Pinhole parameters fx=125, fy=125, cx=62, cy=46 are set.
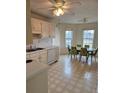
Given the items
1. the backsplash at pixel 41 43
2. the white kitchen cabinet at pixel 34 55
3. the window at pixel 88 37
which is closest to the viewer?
the white kitchen cabinet at pixel 34 55

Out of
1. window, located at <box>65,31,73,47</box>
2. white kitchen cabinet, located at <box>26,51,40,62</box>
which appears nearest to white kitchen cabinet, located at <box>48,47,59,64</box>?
white kitchen cabinet, located at <box>26,51,40,62</box>

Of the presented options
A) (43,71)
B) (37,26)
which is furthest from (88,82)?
(37,26)

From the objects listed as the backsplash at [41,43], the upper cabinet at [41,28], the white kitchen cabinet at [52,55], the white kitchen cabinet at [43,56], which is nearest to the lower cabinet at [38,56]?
the white kitchen cabinet at [43,56]

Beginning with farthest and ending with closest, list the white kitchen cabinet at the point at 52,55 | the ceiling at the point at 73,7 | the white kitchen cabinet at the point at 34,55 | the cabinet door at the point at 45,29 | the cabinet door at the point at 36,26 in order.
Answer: the white kitchen cabinet at the point at 52,55 < the cabinet door at the point at 45,29 < the cabinet door at the point at 36,26 < the white kitchen cabinet at the point at 34,55 < the ceiling at the point at 73,7

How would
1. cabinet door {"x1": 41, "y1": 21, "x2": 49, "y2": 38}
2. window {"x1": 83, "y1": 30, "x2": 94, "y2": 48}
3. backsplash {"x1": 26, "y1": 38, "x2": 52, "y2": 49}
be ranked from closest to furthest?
1. backsplash {"x1": 26, "y1": 38, "x2": 52, "y2": 49}
2. cabinet door {"x1": 41, "y1": 21, "x2": 49, "y2": 38}
3. window {"x1": 83, "y1": 30, "x2": 94, "y2": 48}

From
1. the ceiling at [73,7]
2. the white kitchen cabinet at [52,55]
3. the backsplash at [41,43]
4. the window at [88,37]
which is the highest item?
the ceiling at [73,7]

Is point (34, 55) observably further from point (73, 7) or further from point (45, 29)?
point (73, 7)

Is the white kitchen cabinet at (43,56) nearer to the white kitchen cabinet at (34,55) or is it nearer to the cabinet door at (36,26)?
the white kitchen cabinet at (34,55)

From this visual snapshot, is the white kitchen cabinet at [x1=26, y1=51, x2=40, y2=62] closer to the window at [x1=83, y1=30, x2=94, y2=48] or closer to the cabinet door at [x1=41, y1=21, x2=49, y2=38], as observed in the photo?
the cabinet door at [x1=41, y1=21, x2=49, y2=38]
